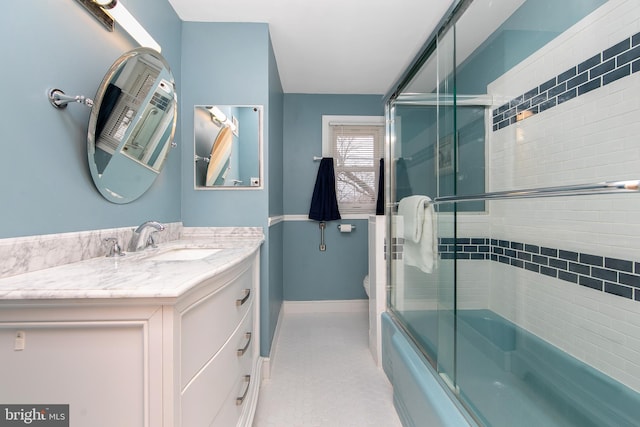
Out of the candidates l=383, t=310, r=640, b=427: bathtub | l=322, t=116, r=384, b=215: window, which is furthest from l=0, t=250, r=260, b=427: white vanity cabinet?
l=322, t=116, r=384, b=215: window

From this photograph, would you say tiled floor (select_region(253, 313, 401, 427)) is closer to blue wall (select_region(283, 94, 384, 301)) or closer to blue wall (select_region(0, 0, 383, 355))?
blue wall (select_region(0, 0, 383, 355))

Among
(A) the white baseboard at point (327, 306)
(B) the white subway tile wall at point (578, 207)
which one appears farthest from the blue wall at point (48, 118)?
(A) the white baseboard at point (327, 306)

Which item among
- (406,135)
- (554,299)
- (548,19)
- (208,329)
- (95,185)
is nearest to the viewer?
(208,329)

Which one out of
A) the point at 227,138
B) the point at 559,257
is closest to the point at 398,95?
the point at 227,138

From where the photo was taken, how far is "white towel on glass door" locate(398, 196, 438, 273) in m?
1.54

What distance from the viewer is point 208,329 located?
88cm

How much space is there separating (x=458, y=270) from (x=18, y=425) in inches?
64.2

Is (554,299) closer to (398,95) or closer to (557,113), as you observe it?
(557,113)

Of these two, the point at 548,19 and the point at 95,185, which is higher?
the point at 548,19

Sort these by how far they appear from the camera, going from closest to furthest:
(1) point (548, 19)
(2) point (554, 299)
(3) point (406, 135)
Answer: (1) point (548, 19) < (2) point (554, 299) < (3) point (406, 135)

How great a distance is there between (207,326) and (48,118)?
34.1 inches

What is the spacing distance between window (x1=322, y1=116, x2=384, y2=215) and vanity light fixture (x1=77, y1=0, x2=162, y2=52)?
2064 millimetres

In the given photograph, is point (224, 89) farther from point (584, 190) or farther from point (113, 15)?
point (584, 190)

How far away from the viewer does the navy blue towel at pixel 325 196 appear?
3.02 m
